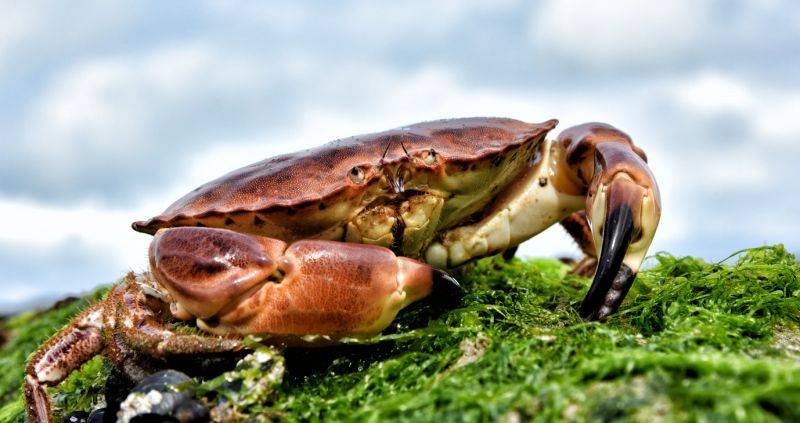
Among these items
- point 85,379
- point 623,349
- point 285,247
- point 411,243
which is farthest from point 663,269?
point 85,379

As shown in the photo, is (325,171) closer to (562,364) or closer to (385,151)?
(385,151)

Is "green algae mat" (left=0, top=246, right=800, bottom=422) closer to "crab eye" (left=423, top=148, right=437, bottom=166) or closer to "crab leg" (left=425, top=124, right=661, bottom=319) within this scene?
"crab leg" (left=425, top=124, right=661, bottom=319)

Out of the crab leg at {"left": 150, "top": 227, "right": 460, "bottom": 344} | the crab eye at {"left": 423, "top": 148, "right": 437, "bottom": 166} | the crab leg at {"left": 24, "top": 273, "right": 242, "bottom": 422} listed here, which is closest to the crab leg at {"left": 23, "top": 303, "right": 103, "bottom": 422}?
the crab leg at {"left": 24, "top": 273, "right": 242, "bottom": 422}

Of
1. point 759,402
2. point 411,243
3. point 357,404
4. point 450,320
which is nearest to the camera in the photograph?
point 759,402

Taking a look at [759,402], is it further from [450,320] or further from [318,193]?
[318,193]

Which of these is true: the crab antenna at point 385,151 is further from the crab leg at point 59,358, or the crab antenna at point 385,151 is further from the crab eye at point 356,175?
the crab leg at point 59,358

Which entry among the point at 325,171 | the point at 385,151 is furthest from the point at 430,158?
the point at 325,171
